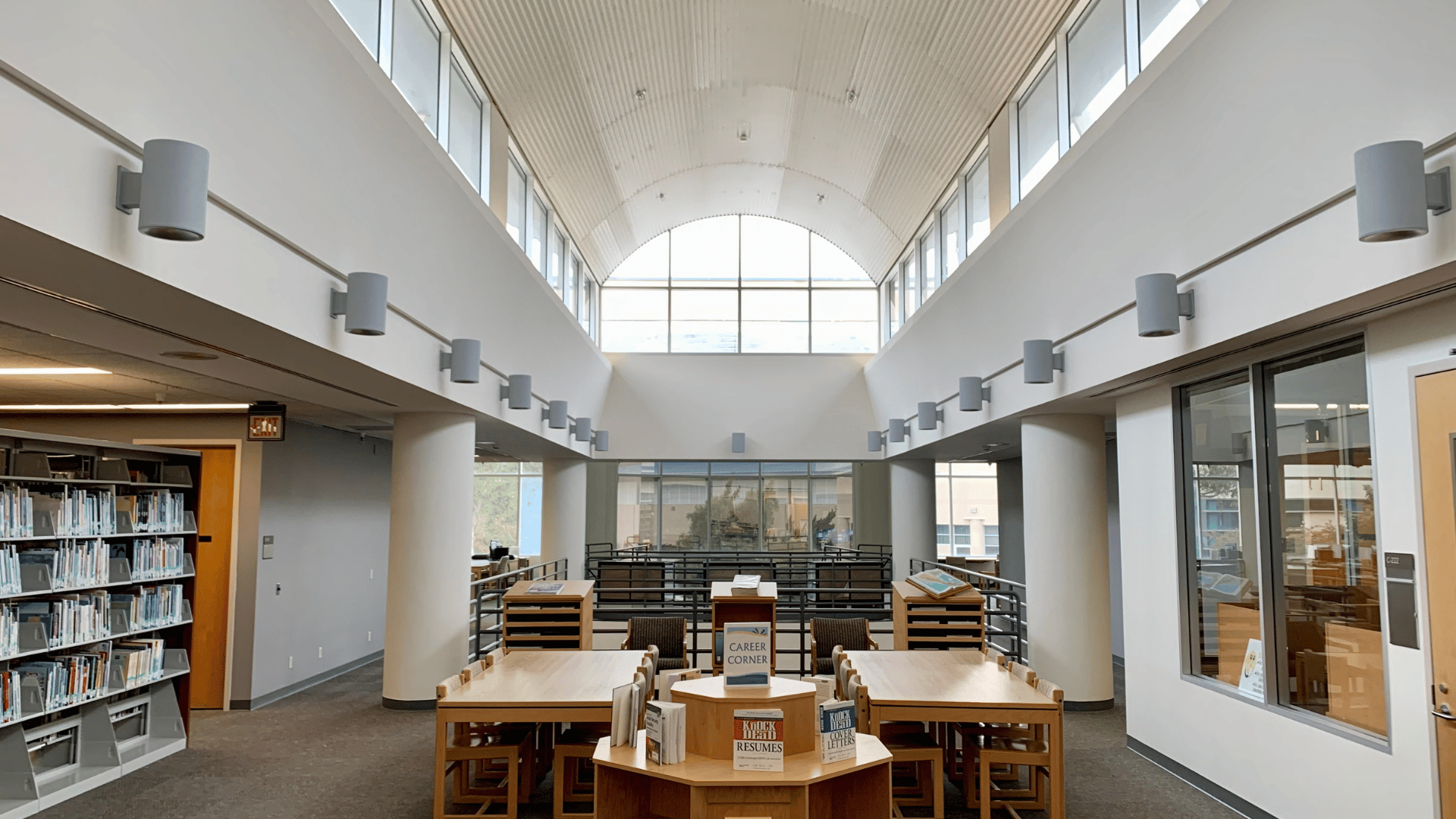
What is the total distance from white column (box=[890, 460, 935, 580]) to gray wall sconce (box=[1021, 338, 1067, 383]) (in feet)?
28.4

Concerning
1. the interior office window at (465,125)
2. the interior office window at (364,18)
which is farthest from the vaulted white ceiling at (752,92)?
the interior office window at (364,18)

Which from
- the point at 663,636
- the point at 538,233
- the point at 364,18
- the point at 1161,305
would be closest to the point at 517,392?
the point at 663,636

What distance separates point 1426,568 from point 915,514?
39.5 feet

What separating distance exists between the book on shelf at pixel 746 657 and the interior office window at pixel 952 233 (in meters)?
7.45

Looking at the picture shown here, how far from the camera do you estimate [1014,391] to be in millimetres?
8773

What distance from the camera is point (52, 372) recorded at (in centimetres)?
648

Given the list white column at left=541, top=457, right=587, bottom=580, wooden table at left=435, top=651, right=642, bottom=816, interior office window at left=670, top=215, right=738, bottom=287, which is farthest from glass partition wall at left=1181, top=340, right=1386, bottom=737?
interior office window at left=670, top=215, right=738, bottom=287

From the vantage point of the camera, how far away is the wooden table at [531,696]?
5055 millimetres

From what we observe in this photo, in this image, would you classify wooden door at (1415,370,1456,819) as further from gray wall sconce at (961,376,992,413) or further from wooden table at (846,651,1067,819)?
gray wall sconce at (961,376,992,413)

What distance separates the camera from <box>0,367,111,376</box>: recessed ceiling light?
6305 millimetres

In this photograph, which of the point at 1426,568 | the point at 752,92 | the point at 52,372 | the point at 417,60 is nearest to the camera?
the point at 1426,568

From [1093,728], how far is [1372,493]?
387 cm

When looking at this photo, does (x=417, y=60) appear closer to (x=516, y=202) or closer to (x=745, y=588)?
(x=516, y=202)

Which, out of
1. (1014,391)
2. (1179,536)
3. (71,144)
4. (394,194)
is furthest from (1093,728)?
(71,144)
